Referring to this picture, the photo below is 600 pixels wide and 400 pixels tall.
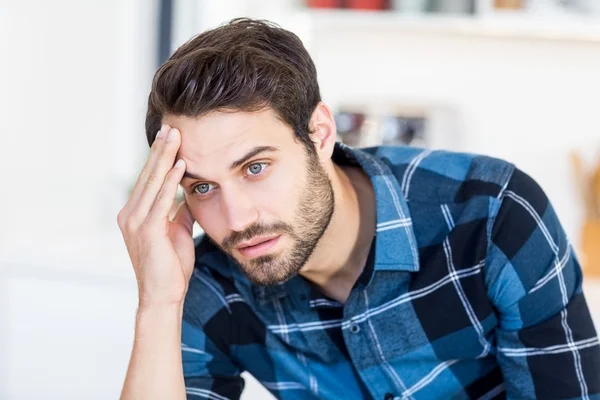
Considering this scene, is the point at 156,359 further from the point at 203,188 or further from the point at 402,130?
the point at 402,130

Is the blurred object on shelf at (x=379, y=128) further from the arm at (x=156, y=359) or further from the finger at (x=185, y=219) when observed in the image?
the arm at (x=156, y=359)

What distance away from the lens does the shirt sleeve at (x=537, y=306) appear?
1269 mm

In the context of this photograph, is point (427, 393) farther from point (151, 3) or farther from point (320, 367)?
point (151, 3)

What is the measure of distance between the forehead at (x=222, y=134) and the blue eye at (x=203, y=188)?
2.3 inches

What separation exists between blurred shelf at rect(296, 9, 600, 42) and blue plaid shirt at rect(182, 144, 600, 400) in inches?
42.2

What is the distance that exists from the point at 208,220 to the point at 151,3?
6.51ft

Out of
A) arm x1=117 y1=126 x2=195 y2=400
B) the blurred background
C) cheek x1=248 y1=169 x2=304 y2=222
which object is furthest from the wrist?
the blurred background

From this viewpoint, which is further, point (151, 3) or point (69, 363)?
point (151, 3)

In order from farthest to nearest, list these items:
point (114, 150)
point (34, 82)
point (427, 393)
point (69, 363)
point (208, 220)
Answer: point (114, 150) → point (34, 82) → point (69, 363) → point (427, 393) → point (208, 220)

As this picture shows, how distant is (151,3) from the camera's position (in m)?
3.06

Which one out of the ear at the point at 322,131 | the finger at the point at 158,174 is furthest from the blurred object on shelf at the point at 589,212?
the finger at the point at 158,174

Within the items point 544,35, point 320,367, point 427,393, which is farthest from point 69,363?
point 544,35

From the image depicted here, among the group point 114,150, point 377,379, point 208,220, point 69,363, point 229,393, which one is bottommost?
point 69,363

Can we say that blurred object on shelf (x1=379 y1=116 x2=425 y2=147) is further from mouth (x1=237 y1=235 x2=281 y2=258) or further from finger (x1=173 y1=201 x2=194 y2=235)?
mouth (x1=237 y1=235 x2=281 y2=258)
